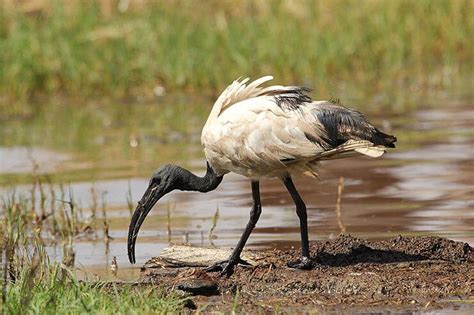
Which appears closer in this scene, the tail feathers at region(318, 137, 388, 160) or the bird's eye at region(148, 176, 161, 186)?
the tail feathers at region(318, 137, 388, 160)

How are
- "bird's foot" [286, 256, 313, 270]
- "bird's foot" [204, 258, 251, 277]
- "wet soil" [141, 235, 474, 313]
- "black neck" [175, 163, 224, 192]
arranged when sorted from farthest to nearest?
"black neck" [175, 163, 224, 192], "bird's foot" [204, 258, 251, 277], "bird's foot" [286, 256, 313, 270], "wet soil" [141, 235, 474, 313]

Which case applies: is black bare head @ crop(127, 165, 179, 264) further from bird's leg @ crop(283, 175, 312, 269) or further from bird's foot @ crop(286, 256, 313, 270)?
bird's foot @ crop(286, 256, 313, 270)

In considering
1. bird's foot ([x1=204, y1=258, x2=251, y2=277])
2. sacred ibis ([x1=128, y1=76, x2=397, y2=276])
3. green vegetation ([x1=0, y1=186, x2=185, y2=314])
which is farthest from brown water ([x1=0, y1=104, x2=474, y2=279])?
sacred ibis ([x1=128, y1=76, x2=397, y2=276])

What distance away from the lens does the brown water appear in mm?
9711

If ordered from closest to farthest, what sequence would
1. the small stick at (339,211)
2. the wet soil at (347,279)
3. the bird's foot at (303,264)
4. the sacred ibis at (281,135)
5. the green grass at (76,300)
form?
the green grass at (76,300)
the wet soil at (347,279)
the sacred ibis at (281,135)
the bird's foot at (303,264)
the small stick at (339,211)

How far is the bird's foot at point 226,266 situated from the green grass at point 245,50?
897cm

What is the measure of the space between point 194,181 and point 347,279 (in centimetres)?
142

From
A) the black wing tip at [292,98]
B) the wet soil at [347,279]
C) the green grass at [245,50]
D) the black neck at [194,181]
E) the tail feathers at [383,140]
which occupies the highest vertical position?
the green grass at [245,50]

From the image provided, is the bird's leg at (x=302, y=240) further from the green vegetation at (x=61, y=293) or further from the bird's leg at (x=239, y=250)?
the green vegetation at (x=61, y=293)

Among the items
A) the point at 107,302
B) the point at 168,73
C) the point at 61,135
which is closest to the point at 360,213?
the point at 107,302

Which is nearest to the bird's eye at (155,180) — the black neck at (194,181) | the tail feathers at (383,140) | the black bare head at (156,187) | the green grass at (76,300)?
the black bare head at (156,187)

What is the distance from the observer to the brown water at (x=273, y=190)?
9711 mm

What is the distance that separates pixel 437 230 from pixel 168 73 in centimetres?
943

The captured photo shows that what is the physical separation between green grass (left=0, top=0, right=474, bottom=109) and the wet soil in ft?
28.8
